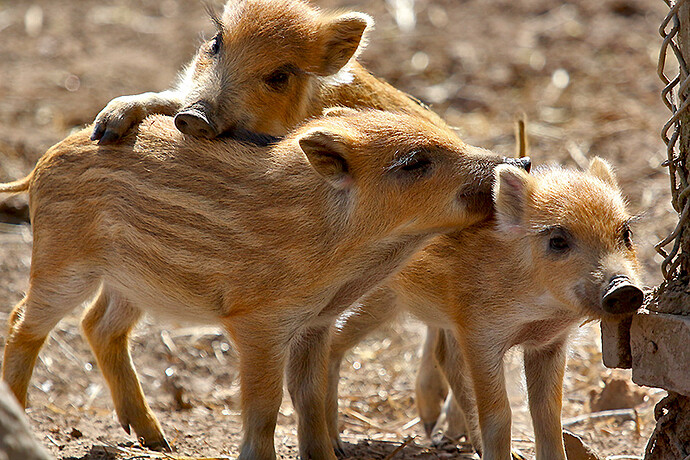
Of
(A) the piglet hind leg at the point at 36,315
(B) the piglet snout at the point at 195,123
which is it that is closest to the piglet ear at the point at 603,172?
(B) the piglet snout at the point at 195,123

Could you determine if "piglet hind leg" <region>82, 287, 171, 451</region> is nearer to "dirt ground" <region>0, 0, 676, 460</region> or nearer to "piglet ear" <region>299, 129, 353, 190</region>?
"dirt ground" <region>0, 0, 676, 460</region>

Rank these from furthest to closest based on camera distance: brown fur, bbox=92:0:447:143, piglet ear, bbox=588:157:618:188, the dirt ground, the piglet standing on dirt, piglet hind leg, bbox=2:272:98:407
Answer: the dirt ground → brown fur, bbox=92:0:447:143 → piglet hind leg, bbox=2:272:98:407 → piglet ear, bbox=588:157:618:188 → the piglet standing on dirt

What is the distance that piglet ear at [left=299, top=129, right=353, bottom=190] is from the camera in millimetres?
4277

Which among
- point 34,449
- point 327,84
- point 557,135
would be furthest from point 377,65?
point 34,449

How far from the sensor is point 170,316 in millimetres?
4848

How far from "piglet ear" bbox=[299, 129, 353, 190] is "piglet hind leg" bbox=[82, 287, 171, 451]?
1528 millimetres

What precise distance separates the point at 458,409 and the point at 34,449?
3.08 m

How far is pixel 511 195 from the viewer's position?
433cm

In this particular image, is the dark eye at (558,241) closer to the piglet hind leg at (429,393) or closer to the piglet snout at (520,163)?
the piglet snout at (520,163)

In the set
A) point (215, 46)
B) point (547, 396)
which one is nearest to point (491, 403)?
point (547, 396)

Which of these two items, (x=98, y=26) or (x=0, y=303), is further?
(x=98, y=26)

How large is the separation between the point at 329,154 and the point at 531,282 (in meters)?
1.06

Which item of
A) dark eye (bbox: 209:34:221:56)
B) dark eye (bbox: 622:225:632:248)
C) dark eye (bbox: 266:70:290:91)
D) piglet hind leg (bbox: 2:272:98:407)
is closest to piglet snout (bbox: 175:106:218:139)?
dark eye (bbox: 266:70:290:91)

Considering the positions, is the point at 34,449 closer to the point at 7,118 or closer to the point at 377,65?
the point at 7,118
